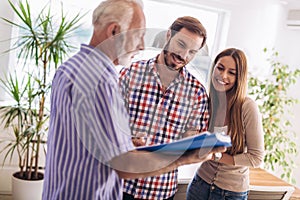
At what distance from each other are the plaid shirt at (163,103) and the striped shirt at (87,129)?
0.86 ft

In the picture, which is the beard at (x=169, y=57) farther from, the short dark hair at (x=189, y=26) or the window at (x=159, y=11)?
the window at (x=159, y=11)

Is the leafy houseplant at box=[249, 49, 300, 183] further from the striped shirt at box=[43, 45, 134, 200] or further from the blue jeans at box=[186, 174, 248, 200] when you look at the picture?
the striped shirt at box=[43, 45, 134, 200]

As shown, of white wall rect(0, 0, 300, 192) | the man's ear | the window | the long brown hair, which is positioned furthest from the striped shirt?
white wall rect(0, 0, 300, 192)

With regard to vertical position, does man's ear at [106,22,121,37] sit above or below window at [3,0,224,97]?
below

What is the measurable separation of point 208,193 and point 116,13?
918 mm

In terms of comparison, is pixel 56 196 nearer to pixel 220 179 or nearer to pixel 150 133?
pixel 150 133

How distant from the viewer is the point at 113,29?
3.37ft

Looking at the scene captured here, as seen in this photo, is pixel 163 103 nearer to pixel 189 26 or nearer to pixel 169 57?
pixel 169 57

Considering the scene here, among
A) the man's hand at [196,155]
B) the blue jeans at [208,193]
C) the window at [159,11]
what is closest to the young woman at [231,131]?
the blue jeans at [208,193]

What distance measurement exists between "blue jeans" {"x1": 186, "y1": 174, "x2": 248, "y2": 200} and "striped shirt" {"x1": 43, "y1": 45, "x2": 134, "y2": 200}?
2.11ft

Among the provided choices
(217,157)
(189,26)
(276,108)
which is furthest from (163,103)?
(276,108)

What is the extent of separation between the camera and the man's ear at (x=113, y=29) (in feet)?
3.36

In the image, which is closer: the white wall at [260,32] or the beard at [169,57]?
the beard at [169,57]

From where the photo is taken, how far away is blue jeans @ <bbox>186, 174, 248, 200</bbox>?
1.61m
